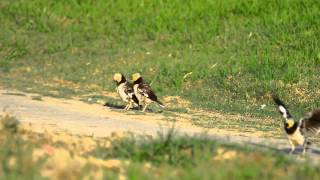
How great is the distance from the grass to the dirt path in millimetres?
1743

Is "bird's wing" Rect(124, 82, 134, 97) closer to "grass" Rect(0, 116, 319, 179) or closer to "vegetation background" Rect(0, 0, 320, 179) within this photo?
"vegetation background" Rect(0, 0, 320, 179)

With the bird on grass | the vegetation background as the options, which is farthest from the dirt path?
the vegetation background

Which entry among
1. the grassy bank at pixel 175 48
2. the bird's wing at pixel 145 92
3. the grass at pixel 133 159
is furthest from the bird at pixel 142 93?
the grass at pixel 133 159

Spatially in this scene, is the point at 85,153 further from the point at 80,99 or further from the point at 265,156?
the point at 80,99

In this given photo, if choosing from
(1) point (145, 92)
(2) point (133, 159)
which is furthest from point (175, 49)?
(2) point (133, 159)

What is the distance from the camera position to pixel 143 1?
29188 mm

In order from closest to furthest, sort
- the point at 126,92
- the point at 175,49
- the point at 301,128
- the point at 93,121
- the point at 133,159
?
the point at 133,159 → the point at 301,128 → the point at 93,121 → the point at 126,92 → the point at 175,49

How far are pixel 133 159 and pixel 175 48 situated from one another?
16.1 meters

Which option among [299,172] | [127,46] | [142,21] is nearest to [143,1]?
[142,21]

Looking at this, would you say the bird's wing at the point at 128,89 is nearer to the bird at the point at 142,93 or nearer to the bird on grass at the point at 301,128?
the bird at the point at 142,93

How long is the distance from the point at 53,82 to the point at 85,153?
1269 centimetres

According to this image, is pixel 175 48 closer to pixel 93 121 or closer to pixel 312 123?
pixel 93 121

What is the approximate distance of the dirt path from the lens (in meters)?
12.3

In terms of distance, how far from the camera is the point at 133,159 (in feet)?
28.6
